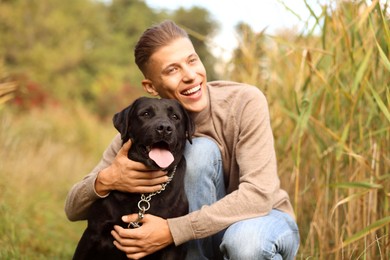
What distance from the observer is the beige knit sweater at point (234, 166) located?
246cm

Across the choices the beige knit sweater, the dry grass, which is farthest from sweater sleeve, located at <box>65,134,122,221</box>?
the dry grass

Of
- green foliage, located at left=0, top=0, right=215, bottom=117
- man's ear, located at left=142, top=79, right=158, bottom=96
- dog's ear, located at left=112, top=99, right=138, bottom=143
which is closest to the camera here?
dog's ear, located at left=112, top=99, right=138, bottom=143

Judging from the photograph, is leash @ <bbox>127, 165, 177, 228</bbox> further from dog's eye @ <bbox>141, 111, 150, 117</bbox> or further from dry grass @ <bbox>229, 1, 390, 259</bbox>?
dry grass @ <bbox>229, 1, 390, 259</bbox>

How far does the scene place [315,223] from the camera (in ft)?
9.79

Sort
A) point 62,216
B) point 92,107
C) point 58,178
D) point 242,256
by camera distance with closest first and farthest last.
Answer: point 242,256 < point 62,216 < point 58,178 < point 92,107

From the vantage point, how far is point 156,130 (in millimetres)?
2480

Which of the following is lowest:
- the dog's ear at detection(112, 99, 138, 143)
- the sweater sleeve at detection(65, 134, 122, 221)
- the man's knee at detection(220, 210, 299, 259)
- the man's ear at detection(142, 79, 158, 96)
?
the man's knee at detection(220, 210, 299, 259)

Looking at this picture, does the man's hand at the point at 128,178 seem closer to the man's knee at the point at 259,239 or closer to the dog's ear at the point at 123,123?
the dog's ear at the point at 123,123

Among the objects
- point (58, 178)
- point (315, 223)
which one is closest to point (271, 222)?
point (315, 223)

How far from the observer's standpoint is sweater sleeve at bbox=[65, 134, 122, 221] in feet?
8.54

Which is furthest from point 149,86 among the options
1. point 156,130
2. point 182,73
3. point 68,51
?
point 68,51

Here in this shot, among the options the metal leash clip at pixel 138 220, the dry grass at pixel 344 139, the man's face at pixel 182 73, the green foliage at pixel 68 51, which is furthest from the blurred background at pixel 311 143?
the green foliage at pixel 68 51

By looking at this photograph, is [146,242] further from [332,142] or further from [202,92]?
[332,142]

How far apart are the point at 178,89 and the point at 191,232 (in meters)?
0.75
